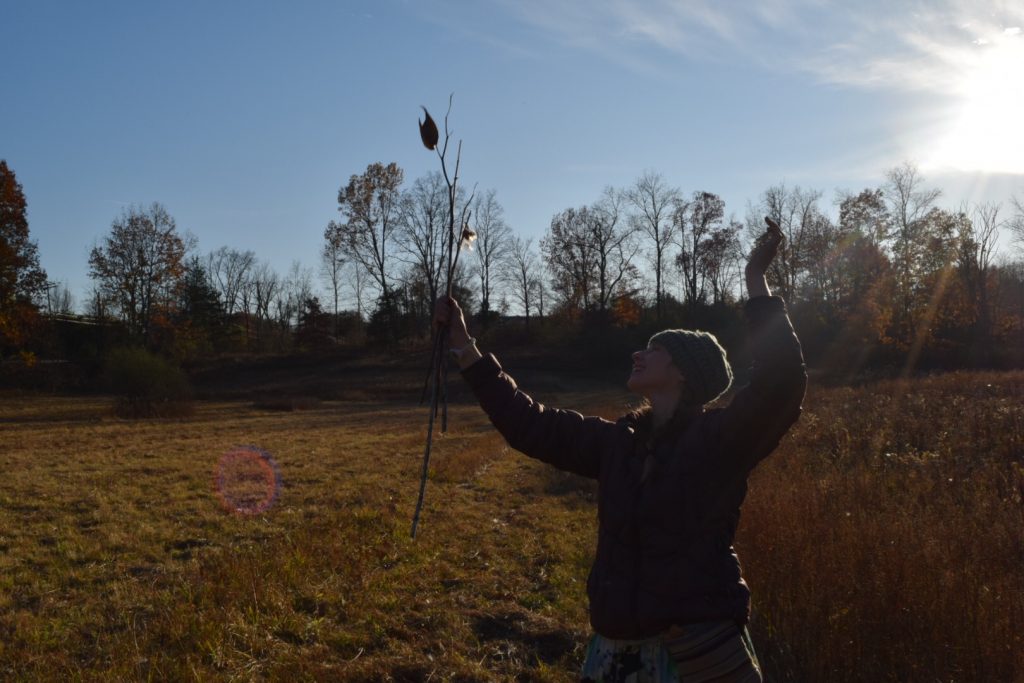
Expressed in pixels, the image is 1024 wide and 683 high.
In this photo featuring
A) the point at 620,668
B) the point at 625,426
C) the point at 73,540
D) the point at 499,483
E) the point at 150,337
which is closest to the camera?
the point at 620,668

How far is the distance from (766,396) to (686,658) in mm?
837

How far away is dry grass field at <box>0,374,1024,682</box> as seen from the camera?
4.33m

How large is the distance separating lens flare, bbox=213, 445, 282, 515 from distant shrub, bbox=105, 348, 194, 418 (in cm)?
1389

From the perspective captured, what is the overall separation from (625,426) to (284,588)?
4421 millimetres

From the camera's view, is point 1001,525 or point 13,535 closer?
point 1001,525

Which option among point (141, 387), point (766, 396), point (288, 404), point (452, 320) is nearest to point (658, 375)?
point (766, 396)

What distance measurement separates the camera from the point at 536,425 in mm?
2727

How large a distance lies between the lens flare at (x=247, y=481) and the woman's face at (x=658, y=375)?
900 cm

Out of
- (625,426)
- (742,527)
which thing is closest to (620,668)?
(625,426)

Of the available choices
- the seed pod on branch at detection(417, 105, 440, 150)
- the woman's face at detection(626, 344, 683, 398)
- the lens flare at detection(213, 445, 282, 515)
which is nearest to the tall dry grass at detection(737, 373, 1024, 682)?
the woman's face at detection(626, 344, 683, 398)

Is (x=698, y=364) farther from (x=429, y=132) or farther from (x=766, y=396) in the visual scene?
(x=429, y=132)

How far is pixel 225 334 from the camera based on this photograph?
61.5m

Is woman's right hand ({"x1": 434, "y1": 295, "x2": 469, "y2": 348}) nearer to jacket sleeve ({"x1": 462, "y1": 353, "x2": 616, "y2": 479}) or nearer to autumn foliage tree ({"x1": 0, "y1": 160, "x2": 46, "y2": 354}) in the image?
jacket sleeve ({"x1": 462, "y1": 353, "x2": 616, "y2": 479})

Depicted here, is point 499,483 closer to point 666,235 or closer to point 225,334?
point 666,235
